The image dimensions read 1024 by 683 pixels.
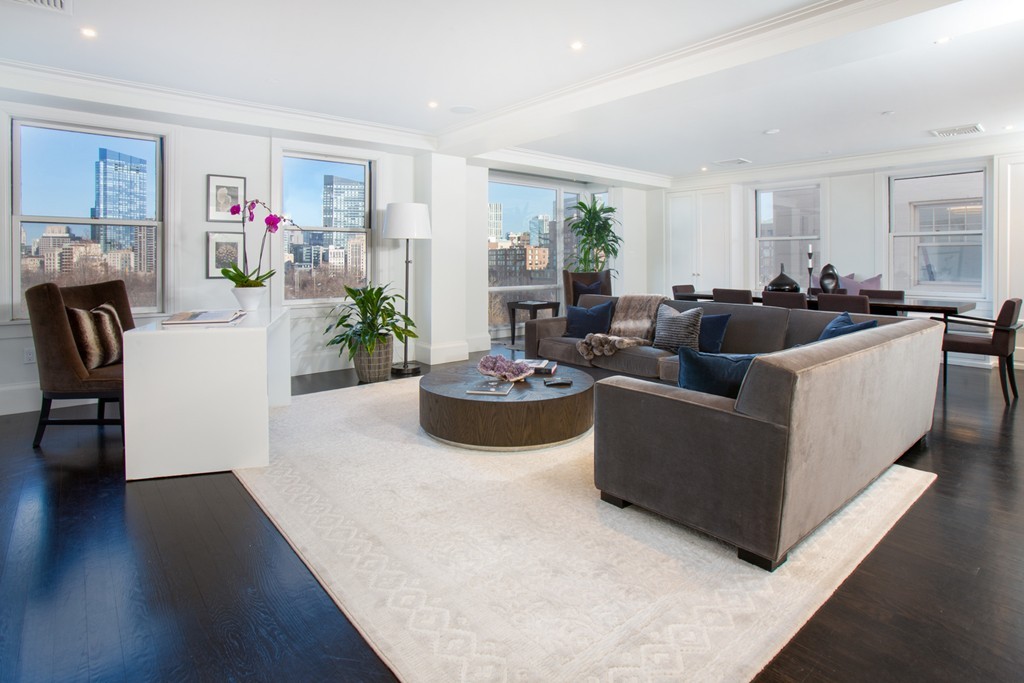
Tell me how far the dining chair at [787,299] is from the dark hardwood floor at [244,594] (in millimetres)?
2554

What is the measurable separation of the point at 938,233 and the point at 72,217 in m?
9.01

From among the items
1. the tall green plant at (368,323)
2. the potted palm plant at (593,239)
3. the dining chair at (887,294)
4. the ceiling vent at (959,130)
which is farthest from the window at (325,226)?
the ceiling vent at (959,130)

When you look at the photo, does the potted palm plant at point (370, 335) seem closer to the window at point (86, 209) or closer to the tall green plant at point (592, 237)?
the window at point (86, 209)

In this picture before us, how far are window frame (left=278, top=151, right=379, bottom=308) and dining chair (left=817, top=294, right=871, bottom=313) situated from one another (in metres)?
4.42

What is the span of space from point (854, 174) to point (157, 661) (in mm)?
8647

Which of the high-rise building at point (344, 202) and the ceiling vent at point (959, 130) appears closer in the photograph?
the ceiling vent at point (959, 130)

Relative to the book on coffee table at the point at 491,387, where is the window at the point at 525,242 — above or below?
above

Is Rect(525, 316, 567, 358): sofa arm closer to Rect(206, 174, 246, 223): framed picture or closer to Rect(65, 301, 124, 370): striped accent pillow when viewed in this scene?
Rect(206, 174, 246, 223): framed picture

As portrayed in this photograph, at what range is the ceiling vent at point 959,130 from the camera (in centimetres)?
595

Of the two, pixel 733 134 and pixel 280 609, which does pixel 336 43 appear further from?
pixel 733 134

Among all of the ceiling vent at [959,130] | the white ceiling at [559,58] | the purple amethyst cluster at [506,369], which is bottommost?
the purple amethyst cluster at [506,369]

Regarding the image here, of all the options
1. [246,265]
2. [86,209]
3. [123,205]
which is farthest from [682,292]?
[86,209]

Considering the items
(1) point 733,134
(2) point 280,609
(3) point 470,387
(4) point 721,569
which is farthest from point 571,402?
(1) point 733,134

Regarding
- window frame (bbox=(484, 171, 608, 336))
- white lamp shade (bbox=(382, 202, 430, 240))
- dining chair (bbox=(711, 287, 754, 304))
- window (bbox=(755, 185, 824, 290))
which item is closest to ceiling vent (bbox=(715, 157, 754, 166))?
window (bbox=(755, 185, 824, 290))
